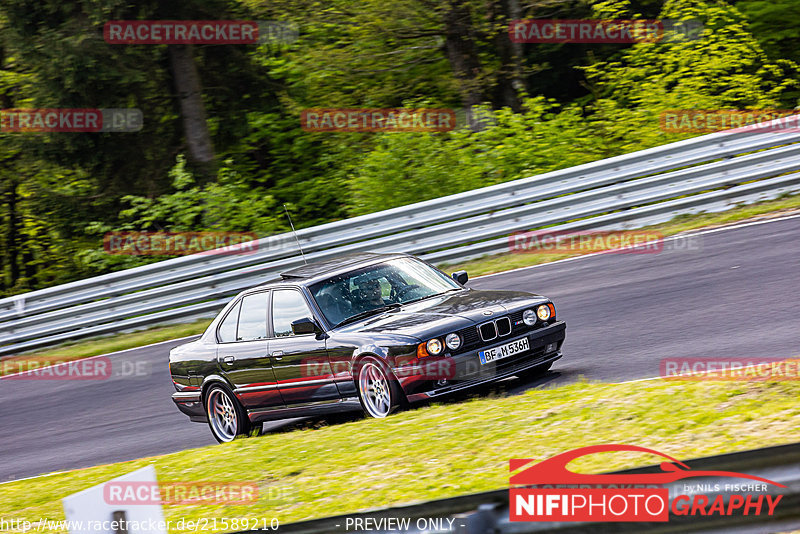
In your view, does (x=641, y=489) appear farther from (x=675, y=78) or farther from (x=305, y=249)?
(x=675, y=78)

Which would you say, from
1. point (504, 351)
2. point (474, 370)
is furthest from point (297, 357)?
point (504, 351)

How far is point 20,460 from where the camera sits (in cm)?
959

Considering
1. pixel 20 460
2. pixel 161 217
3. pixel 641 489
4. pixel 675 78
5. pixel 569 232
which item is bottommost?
pixel 20 460

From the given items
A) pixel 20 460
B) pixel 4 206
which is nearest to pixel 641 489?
pixel 20 460

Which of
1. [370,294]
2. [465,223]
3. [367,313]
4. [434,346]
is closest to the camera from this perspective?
[434,346]

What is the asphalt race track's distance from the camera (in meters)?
8.07

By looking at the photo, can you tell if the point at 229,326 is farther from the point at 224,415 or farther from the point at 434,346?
the point at 434,346

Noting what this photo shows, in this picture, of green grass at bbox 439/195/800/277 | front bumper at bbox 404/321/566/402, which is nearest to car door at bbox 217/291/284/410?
front bumper at bbox 404/321/566/402

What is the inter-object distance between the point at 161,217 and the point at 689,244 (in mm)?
11554

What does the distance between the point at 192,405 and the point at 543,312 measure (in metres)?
3.65

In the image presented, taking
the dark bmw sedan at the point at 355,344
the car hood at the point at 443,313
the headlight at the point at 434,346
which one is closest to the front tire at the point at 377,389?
the dark bmw sedan at the point at 355,344

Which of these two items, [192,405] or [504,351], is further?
[192,405]

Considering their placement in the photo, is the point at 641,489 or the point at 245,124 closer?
the point at 641,489

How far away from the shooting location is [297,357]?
330 inches
